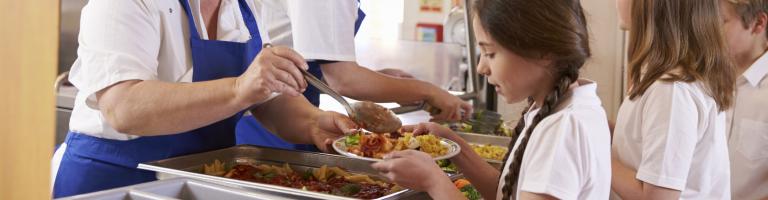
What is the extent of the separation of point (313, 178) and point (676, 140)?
A: 718 mm

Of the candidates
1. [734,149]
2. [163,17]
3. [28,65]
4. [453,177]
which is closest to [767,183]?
[734,149]

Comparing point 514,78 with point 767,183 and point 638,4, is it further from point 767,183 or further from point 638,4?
point 767,183

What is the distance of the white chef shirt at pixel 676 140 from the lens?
164cm

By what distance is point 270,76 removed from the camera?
60.4 inches

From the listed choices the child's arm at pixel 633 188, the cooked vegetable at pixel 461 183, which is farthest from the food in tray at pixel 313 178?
the child's arm at pixel 633 188

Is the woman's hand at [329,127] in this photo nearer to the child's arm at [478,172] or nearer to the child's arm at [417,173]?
the child's arm at [478,172]

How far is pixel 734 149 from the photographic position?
87.7 inches

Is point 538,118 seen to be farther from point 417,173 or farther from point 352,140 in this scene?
point 352,140

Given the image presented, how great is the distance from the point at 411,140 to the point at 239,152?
1.30ft

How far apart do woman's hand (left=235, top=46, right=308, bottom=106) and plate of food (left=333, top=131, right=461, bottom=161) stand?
20cm

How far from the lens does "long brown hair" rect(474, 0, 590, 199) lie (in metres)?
1.31

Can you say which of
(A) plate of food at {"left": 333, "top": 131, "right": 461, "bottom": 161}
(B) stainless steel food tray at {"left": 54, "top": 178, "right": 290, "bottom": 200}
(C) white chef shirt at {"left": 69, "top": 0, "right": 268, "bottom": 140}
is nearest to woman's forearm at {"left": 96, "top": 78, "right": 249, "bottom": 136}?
(C) white chef shirt at {"left": 69, "top": 0, "right": 268, "bottom": 140}

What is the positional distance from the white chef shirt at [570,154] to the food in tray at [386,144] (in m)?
0.39

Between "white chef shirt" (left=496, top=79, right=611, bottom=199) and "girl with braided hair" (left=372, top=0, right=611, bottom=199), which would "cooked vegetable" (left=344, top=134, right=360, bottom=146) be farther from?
"white chef shirt" (left=496, top=79, right=611, bottom=199)
